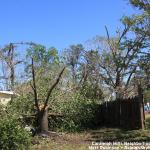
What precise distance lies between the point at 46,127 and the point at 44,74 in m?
4.21

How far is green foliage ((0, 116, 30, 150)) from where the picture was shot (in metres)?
13.2

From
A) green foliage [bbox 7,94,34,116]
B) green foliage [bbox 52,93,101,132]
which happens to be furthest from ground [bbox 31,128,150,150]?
green foliage [bbox 52,93,101,132]

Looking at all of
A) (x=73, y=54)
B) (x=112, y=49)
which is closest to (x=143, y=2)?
(x=112, y=49)

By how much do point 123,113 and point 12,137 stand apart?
11.4 m

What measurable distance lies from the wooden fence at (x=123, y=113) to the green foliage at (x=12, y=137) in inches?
334

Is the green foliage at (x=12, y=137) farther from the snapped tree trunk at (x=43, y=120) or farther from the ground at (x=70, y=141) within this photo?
the snapped tree trunk at (x=43, y=120)

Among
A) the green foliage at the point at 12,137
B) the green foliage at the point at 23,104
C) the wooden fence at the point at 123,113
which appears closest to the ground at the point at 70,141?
the wooden fence at the point at 123,113

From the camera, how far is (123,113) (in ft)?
78.3

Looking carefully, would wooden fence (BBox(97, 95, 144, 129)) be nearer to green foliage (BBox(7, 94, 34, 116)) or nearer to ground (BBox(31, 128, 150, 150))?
ground (BBox(31, 128, 150, 150))

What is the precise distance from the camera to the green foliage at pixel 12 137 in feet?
43.4

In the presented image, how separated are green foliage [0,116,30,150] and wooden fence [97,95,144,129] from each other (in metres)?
8.49

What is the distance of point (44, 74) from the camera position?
23922 millimetres

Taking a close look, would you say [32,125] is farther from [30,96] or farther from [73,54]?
[73,54]

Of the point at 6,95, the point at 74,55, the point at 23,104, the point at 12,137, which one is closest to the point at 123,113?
the point at 23,104
